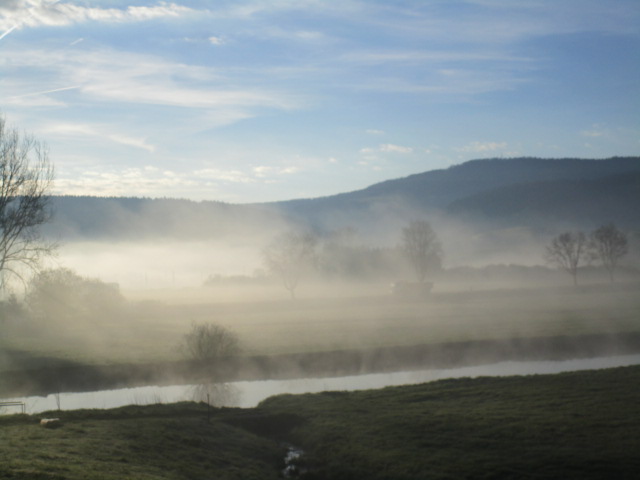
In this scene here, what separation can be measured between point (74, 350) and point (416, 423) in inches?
1423

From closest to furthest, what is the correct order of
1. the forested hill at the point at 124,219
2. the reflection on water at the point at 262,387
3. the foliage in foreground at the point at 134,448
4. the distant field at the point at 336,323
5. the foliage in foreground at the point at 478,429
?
the foliage in foreground at the point at 134,448
the foliage in foreground at the point at 478,429
the reflection on water at the point at 262,387
the distant field at the point at 336,323
the forested hill at the point at 124,219

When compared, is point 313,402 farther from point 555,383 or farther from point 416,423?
point 555,383

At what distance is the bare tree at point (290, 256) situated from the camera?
110 metres

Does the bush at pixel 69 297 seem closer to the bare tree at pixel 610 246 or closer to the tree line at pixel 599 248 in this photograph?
the tree line at pixel 599 248

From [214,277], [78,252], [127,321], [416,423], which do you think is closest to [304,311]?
[127,321]

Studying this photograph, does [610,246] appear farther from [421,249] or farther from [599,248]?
[421,249]

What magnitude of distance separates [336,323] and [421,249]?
55.6 meters

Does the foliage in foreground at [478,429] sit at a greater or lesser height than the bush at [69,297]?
lesser

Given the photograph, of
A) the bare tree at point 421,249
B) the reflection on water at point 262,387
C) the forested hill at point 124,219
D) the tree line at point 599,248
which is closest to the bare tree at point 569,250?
the tree line at point 599,248

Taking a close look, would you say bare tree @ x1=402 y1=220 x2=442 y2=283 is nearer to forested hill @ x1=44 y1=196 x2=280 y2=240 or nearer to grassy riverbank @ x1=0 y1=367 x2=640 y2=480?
forested hill @ x1=44 y1=196 x2=280 y2=240

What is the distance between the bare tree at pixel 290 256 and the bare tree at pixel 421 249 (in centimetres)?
1892

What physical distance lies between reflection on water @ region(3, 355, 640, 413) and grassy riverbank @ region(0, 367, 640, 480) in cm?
620

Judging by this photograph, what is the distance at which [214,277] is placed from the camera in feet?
516

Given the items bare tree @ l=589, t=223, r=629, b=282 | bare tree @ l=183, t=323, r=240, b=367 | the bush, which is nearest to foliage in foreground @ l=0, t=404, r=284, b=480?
bare tree @ l=183, t=323, r=240, b=367
